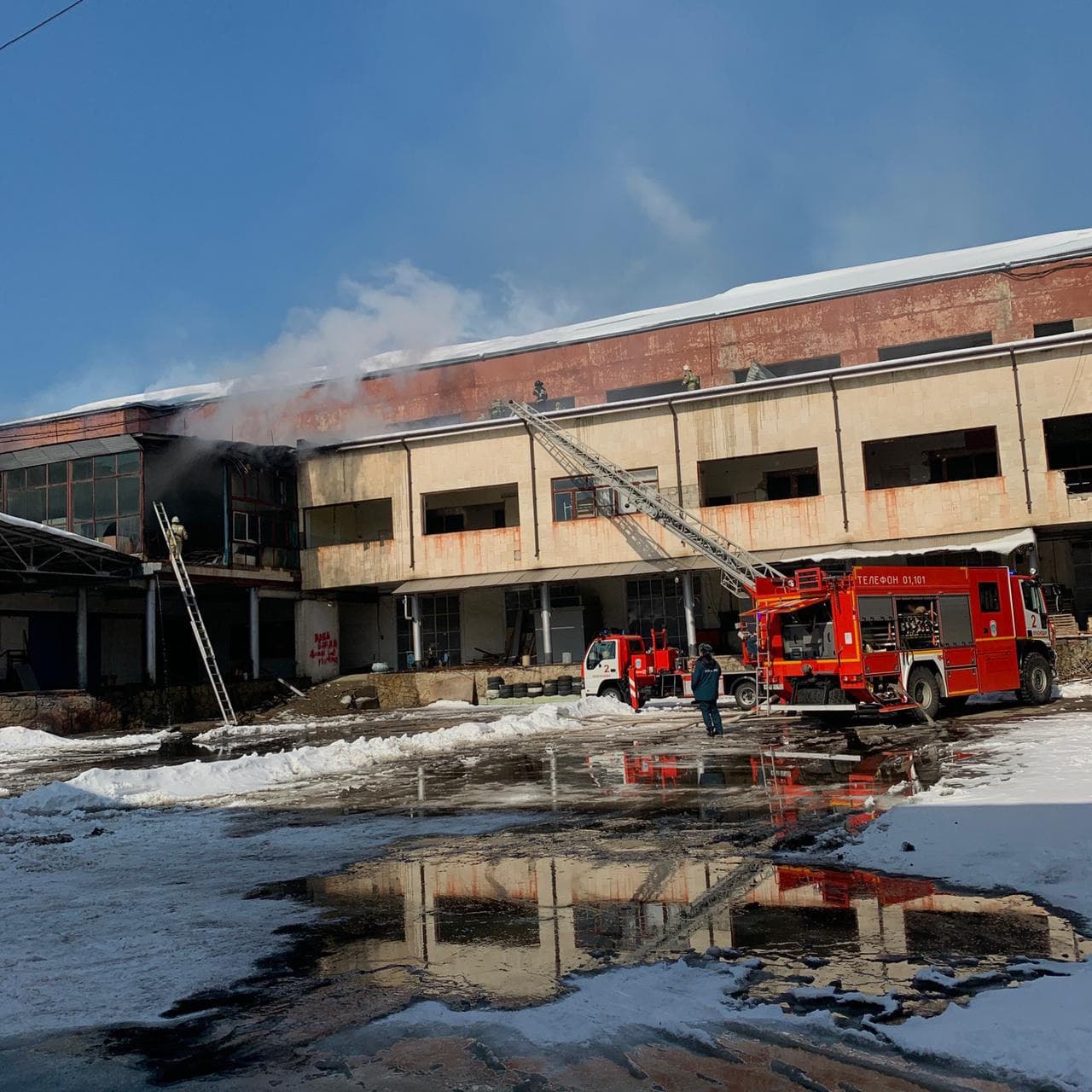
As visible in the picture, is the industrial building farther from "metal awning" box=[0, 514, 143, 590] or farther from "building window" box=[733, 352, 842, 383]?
"metal awning" box=[0, 514, 143, 590]

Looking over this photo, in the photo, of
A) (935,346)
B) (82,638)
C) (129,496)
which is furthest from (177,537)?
(935,346)

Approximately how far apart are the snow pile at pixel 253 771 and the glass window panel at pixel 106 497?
18.5 m

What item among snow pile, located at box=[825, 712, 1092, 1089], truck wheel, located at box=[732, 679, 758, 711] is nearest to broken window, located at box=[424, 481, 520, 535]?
truck wheel, located at box=[732, 679, 758, 711]

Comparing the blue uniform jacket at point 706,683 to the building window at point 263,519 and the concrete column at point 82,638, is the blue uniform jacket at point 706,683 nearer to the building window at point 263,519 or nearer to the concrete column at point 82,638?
the concrete column at point 82,638

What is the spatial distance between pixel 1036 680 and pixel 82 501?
2851 centimetres

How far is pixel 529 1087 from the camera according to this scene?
394cm

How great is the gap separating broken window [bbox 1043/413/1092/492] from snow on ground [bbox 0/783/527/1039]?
87.8 ft

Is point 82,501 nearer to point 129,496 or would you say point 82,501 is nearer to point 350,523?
point 129,496

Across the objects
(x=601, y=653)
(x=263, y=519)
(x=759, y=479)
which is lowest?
(x=601, y=653)

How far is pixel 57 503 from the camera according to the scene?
1316 inches

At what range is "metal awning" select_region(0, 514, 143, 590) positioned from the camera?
2673 cm

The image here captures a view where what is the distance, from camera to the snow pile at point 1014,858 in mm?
4031

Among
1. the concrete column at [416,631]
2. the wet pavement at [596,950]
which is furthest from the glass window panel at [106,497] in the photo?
A: the wet pavement at [596,950]

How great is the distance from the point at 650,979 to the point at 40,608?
34245 millimetres
